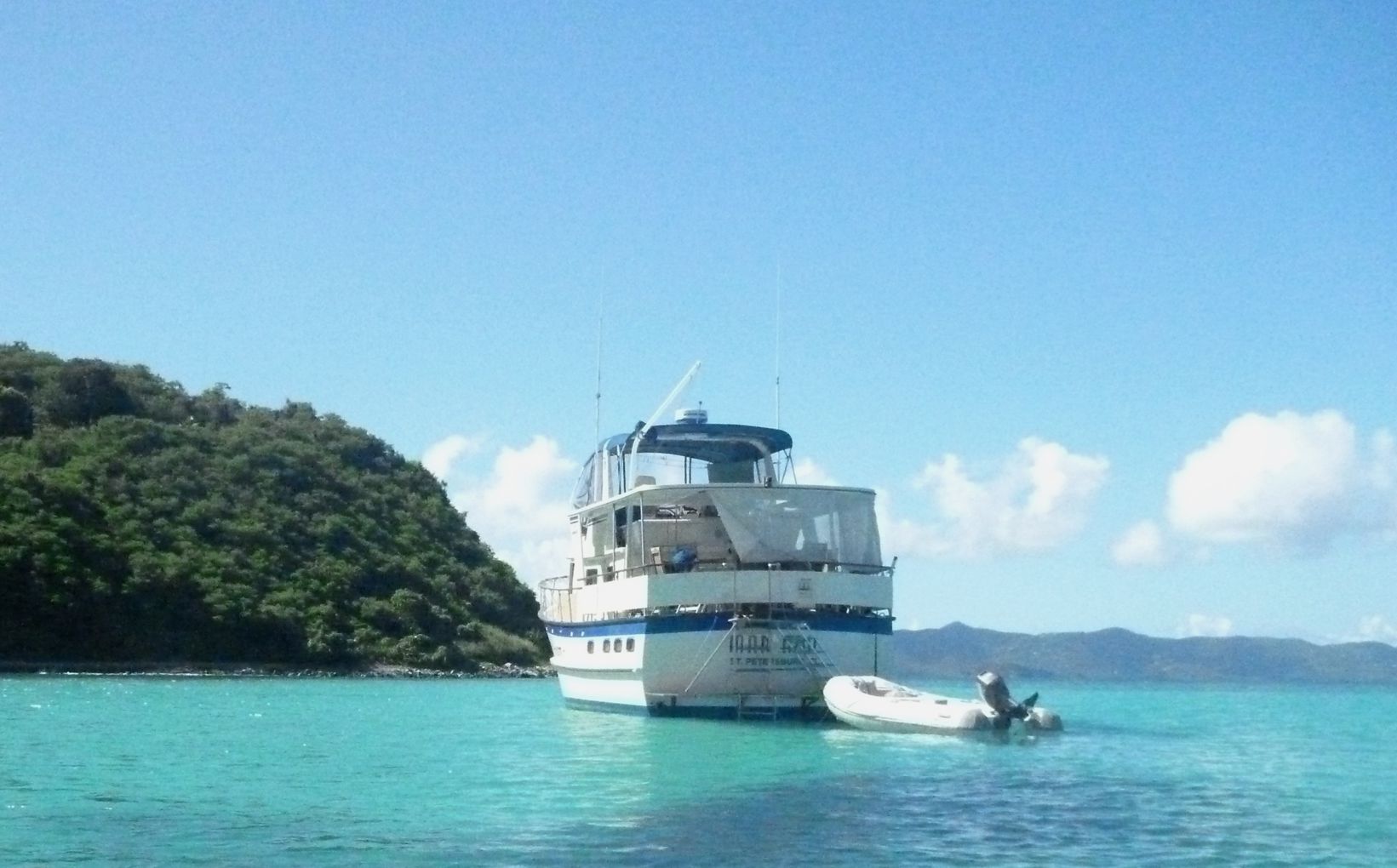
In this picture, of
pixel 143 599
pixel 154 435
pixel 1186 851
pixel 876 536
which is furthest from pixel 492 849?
pixel 154 435

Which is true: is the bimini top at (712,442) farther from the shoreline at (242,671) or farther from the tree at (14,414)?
the tree at (14,414)

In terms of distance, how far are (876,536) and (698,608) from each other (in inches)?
157

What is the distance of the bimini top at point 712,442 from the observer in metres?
32.1

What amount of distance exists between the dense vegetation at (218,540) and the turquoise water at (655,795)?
92.0ft

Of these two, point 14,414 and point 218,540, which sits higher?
point 14,414

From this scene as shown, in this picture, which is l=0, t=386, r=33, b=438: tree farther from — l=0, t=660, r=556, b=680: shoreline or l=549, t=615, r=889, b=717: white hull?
l=549, t=615, r=889, b=717: white hull

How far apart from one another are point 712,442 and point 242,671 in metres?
34.4

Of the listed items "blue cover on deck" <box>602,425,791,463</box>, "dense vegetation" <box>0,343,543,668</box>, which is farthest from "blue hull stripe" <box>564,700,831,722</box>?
"dense vegetation" <box>0,343,543,668</box>

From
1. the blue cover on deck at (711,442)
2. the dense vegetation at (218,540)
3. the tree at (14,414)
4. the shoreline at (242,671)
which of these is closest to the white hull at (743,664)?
the blue cover on deck at (711,442)

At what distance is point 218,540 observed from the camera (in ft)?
221

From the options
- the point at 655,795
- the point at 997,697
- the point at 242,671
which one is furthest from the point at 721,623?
the point at 242,671

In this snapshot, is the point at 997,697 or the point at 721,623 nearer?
the point at 997,697

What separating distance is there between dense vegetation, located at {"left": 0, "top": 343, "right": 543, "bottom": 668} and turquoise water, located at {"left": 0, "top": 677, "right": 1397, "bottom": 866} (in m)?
28.1

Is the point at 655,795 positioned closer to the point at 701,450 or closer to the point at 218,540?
the point at 701,450
